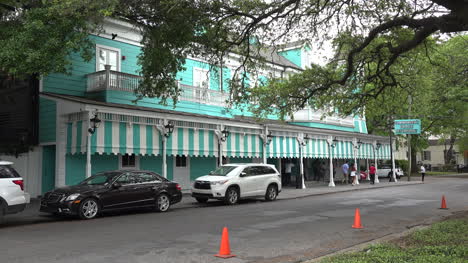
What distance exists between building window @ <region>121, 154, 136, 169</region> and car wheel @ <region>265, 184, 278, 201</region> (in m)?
6.75

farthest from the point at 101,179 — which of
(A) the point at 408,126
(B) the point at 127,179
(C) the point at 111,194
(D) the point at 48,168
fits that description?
(A) the point at 408,126

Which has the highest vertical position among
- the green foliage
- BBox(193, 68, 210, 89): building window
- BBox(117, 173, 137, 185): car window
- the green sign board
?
BBox(193, 68, 210, 89): building window

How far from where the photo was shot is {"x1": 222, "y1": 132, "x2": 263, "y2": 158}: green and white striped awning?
21812 mm

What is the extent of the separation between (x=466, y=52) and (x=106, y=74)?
22.3 metres

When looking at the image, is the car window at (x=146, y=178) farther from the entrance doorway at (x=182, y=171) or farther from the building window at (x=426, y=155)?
the building window at (x=426, y=155)

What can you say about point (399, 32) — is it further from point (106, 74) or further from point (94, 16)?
point (106, 74)

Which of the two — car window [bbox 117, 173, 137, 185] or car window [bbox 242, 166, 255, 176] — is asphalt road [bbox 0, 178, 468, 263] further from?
car window [bbox 242, 166, 255, 176]

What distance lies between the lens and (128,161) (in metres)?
19.9

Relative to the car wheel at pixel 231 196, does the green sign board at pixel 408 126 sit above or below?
above

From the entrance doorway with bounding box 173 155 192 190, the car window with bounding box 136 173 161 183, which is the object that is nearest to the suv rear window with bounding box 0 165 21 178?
the car window with bounding box 136 173 161 183

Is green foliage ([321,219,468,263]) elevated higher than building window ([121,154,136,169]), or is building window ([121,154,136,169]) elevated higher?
building window ([121,154,136,169])

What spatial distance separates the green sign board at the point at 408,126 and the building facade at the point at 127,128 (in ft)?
40.0

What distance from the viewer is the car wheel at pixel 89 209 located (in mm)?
12297

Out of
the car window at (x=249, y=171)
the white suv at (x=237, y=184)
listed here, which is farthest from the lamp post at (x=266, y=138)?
the car window at (x=249, y=171)
